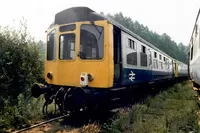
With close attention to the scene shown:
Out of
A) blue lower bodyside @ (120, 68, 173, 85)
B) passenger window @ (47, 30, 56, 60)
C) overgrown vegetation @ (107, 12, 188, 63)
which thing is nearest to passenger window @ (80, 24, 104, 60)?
passenger window @ (47, 30, 56, 60)

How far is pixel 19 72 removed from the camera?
34.1 feet

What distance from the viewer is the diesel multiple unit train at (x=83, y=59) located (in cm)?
704

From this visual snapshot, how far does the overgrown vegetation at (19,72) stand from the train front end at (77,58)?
0.82 meters

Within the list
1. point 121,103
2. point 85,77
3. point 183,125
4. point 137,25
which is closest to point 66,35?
point 85,77

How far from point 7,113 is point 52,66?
194 centimetres

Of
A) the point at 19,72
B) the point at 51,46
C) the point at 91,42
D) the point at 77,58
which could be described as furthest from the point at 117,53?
the point at 19,72

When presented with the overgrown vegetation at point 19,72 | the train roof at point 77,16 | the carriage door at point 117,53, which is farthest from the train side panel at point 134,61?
the overgrown vegetation at point 19,72

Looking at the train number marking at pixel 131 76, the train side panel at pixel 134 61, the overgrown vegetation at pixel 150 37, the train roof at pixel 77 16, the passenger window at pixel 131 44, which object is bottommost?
the train number marking at pixel 131 76

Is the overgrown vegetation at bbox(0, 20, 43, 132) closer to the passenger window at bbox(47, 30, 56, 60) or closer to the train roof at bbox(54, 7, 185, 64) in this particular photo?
the passenger window at bbox(47, 30, 56, 60)

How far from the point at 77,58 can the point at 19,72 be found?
400cm

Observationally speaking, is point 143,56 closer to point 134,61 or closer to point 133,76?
point 134,61

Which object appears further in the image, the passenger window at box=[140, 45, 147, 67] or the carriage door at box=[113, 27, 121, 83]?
the passenger window at box=[140, 45, 147, 67]

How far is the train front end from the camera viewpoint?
702 centimetres

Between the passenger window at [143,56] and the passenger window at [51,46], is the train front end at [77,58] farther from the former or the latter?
the passenger window at [143,56]
